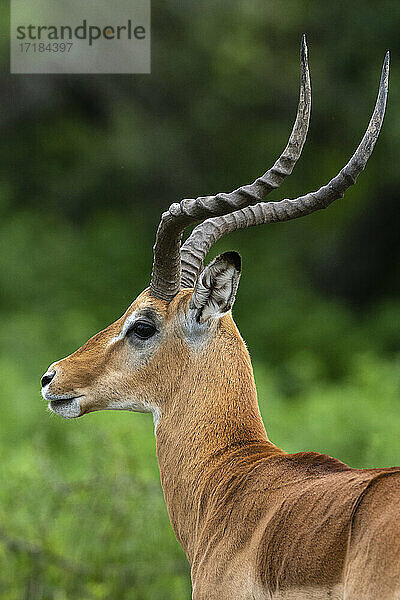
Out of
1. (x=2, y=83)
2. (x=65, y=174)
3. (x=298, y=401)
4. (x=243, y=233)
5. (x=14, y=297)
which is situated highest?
(x=2, y=83)

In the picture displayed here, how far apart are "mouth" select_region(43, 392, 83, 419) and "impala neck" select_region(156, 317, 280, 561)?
40 cm

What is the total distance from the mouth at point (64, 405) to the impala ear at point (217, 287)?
0.69 m

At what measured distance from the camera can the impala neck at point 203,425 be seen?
4484 millimetres

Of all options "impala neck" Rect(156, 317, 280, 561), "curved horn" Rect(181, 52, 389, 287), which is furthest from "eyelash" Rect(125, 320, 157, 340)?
"curved horn" Rect(181, 52, 389, 287)

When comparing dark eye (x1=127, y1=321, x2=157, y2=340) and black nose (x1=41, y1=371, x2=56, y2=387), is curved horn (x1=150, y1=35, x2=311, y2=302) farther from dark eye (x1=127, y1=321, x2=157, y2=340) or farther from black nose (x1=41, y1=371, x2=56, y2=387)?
black nose (x1=41, y1=371, x2=56, y2=387)

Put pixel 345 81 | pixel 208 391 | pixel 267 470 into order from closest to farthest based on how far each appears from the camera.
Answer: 1. pixel 267 470
2. pixel 208 391
3. pixel 345 81

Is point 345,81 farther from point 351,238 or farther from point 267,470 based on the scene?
point 267,470

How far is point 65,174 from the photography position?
19141 millimetres

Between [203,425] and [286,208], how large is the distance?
101cm

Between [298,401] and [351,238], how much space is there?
17.4 feet

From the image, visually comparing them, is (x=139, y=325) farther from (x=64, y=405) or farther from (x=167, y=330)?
(x=64, y=405)

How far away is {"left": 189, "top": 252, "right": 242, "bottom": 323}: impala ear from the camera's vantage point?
438cm

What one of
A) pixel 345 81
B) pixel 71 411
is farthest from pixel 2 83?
pixel 71 411

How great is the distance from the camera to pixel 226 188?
17.0 metres
